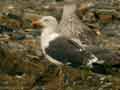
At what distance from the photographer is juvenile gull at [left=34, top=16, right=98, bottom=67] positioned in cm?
981

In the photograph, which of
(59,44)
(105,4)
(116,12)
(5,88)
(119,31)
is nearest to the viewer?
(5,88)

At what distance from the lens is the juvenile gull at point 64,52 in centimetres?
981

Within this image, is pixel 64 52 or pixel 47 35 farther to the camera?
pixel 47 35

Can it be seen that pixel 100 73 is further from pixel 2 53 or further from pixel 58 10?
pixel 58 10

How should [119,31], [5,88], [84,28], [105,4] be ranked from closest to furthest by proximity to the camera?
[5,88] → [84,28] → [119,31] → [105,4]

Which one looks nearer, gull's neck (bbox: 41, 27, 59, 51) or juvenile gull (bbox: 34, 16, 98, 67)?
juvenile gull (bbox: 34, 16, 98, 67)

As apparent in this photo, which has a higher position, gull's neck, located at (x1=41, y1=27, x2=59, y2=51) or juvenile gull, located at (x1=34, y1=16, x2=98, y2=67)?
gull's neck, located at (x1=41, y1=27, x2=59, y2=51)

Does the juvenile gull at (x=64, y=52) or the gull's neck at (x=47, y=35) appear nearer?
the juvenile gull at (x=64, y=52)

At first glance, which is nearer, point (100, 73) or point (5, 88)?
point (5, 88)

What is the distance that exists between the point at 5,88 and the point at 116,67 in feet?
8.05

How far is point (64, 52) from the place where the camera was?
9938 mm

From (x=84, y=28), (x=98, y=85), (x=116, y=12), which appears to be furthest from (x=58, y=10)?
(x=98, y=85)

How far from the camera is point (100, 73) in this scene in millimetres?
10422

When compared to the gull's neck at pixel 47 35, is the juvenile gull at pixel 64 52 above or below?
below
